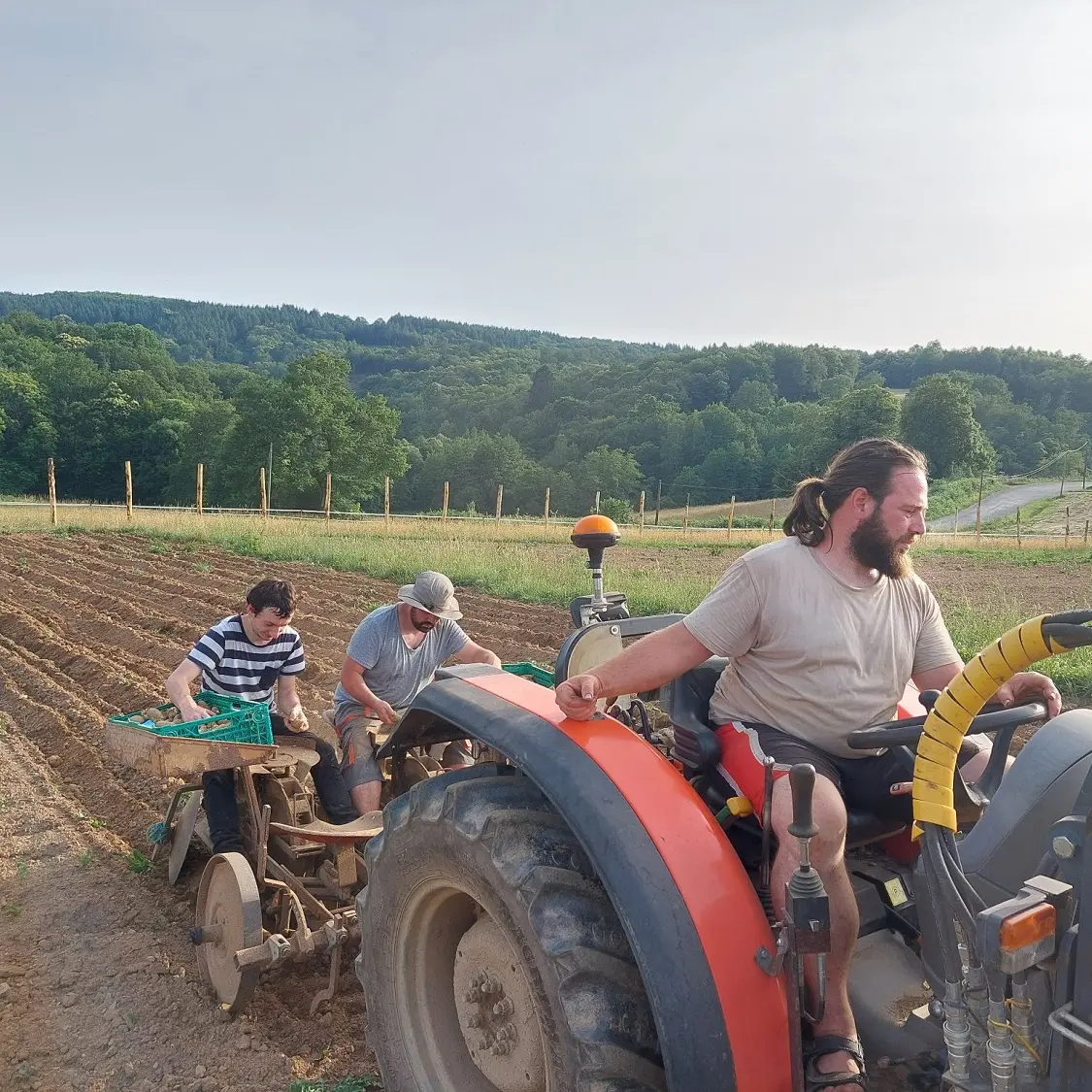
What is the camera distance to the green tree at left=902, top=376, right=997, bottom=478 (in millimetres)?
44531

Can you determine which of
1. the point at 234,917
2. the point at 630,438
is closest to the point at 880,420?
the point at 630,438

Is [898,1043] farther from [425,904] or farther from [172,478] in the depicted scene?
[172,478]

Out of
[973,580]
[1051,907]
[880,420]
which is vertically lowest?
[973,580]

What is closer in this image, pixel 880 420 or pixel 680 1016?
pixel 680 1016

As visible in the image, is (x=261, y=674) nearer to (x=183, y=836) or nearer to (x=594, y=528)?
(x=183, y=836)

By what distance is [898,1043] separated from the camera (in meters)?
1.97

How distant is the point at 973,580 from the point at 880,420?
97.4 feet

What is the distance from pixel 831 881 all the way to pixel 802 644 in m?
0.55

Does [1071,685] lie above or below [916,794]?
below

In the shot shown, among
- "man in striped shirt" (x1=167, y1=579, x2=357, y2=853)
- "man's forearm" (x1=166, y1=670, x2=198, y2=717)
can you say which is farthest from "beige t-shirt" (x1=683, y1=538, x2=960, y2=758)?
"man's forearm" (x1=166, y1=670, x2=198, y2=717)

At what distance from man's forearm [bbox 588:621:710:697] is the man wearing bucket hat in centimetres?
209

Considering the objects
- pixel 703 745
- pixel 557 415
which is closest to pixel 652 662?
pixel 703 745

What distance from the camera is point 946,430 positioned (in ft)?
146

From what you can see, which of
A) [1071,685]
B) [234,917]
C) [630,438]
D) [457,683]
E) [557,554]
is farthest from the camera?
[630,438]
